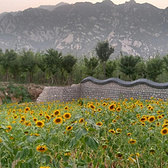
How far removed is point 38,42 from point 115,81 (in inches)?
4813

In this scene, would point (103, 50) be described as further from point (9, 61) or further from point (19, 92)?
point (9, 61)

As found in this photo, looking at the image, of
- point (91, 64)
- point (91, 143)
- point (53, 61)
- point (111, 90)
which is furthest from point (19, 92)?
point (91, 143)

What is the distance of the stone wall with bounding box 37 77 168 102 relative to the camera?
1310cm

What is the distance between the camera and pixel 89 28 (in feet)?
436

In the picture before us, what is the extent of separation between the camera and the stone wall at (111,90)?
1310 centimetres

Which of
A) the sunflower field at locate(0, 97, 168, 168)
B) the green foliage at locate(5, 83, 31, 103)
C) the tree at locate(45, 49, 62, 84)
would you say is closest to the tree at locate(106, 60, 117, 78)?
the tree at locate(45, 49, 62, 84)

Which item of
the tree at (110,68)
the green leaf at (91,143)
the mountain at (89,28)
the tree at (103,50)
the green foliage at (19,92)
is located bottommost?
the green foliage at (19,92)

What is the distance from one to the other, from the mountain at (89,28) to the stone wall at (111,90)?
90581 millimetres

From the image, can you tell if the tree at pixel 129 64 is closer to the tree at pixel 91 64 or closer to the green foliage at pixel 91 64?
the green foliage at pixel 91 64

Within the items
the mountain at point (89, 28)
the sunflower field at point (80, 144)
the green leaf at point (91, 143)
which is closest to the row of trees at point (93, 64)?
the sunflower field at point (80, 144)

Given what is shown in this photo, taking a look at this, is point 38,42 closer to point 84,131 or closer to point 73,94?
point 73,94

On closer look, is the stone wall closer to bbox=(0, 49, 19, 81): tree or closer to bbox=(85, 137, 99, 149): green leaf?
bbox=(0, 49, 19, 81): tree

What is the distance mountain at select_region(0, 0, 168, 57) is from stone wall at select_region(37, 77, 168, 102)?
297ft

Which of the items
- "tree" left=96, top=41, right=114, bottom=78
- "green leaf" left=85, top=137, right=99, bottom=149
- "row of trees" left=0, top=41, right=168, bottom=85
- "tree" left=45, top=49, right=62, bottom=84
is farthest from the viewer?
"tree" left=45, top=49, right=62, bottom=84
